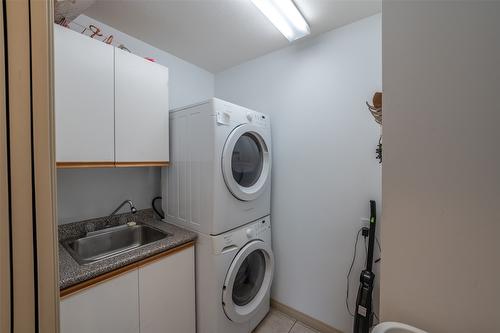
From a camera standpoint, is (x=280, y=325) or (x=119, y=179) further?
(x=280, y=325)

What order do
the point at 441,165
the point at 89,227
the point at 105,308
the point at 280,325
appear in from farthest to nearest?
the point at 280,325, the point at 89,227, the point at 105,308, the point at 441,165

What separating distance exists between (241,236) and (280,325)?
3.13ft

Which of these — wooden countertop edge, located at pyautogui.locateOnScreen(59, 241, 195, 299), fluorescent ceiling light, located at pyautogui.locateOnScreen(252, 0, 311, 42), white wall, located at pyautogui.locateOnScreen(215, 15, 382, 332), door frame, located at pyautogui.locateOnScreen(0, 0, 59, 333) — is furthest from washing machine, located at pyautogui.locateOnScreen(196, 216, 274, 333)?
fluorescent ceiling light, located at pyautogui.locateOnScreen(252, 0, 311, 42)

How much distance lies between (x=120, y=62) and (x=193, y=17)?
0.61m

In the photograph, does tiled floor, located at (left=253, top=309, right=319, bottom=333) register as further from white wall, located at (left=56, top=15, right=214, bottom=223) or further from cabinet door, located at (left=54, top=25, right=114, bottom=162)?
cabinet door, located at (left=54, top=25, right=114, bottom=162)

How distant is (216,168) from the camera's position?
4.35 feet

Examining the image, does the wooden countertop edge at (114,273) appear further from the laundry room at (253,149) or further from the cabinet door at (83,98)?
the cabinet door at (83,98)

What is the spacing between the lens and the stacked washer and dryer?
1.35 m

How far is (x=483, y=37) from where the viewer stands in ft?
1.68

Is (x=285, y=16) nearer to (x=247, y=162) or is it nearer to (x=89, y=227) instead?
(x=247, y=162)

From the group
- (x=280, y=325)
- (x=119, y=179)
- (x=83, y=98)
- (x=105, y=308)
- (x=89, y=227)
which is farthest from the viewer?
(x=280, y=325)

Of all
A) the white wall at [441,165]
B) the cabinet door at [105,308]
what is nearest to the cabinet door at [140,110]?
the cabinet door at [105,308]

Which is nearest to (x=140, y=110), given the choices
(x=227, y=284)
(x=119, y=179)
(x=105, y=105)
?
(x=105, y=105)

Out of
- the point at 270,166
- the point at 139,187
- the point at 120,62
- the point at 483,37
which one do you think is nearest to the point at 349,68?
the point at 270,166
